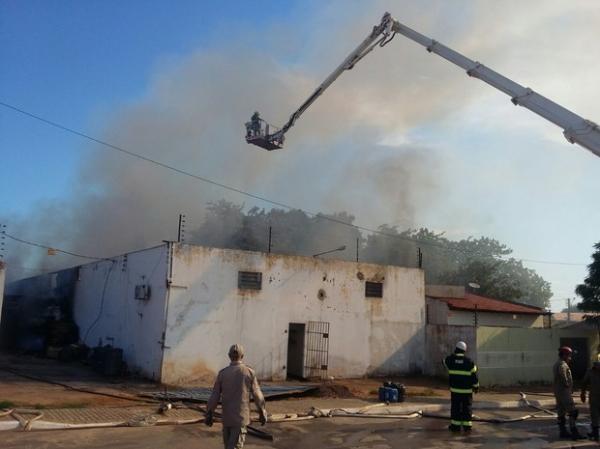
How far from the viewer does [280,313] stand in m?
18.0

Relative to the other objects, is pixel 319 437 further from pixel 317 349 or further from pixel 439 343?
pixel 439 343

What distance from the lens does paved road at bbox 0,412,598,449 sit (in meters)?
8.57

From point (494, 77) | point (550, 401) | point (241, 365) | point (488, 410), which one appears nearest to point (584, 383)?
point (488, 410)

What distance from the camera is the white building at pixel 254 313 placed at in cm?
1609

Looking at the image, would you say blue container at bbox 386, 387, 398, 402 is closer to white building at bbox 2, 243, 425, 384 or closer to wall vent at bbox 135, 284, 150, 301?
white building at bbox 2, 243, 425, 384

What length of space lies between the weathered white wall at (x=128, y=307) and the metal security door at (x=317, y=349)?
5091 mm

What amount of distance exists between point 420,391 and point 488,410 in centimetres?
282

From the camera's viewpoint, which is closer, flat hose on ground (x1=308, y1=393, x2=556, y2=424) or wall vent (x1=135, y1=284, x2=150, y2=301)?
flat hose on ground (x1=308, y1=393, x2=556, y2=424)

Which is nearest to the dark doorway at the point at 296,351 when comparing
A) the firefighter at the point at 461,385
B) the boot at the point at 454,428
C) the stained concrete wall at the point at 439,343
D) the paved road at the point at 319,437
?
the stained concrete wall at the point at 439,343

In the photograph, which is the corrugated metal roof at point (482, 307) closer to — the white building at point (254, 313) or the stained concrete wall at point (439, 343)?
the stained concrete wall at point (439, 343)

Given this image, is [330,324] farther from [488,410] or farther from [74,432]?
[74,432]

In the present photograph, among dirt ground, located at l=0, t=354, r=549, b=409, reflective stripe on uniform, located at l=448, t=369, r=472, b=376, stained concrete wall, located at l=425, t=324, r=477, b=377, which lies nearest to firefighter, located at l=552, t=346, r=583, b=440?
reflective stripe on uniform, located at l=448, t=369, r=472, b=376

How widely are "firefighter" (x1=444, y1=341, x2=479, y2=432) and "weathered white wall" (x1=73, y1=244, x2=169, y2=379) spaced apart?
8.56 metres

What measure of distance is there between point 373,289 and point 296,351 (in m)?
3.69
